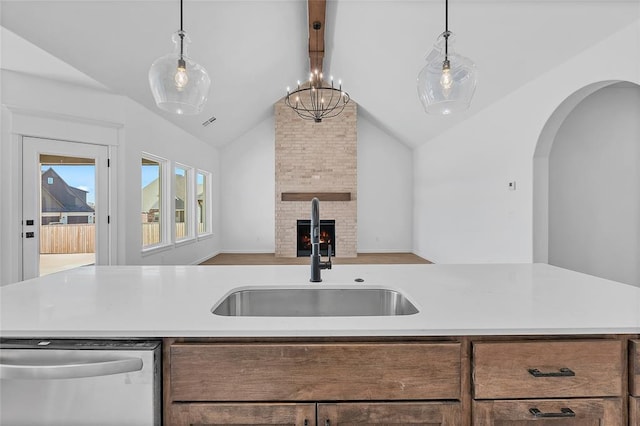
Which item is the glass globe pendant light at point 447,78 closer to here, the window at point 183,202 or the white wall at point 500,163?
the white wall at point 500,163

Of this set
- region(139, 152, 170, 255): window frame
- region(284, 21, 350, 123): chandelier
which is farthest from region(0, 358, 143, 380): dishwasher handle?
region(139, 152, 170, 255): window frame

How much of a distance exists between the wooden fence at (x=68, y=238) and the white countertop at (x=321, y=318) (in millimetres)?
2558

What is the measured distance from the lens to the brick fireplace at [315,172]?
7.12 m

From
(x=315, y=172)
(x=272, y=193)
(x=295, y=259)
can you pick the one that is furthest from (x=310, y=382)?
(x=272, y=193)

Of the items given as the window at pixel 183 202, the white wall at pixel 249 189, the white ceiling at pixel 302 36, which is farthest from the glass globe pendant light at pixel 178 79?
the white wall at pixel 249 189

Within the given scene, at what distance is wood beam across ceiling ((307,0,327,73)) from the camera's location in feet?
12.5

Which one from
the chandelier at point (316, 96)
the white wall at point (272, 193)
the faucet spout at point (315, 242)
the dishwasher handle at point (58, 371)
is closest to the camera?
the dishwasher handle at point (58, 371)

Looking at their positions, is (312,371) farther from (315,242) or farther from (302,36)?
(302,36)

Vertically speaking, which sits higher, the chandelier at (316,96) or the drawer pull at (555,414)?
the chandelier at (316,96)

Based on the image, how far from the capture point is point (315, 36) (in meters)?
4.46

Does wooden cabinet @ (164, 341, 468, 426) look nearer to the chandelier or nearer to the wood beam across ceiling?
the chandelier

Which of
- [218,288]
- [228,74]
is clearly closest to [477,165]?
[228,74]

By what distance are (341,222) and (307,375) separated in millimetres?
6344

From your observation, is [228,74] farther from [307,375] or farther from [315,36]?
[307,375]
